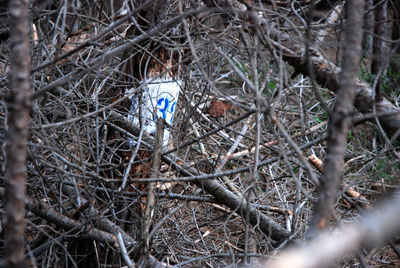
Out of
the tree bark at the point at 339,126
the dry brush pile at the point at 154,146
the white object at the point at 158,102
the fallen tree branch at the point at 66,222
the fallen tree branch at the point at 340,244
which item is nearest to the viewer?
the fallen tree branch at the point at 340,244

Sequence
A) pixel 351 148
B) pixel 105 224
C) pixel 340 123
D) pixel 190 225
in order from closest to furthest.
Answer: pixel 340 123 → pixel 105 224 → pixel 190 225 → pixel 351 148

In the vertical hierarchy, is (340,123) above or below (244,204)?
above

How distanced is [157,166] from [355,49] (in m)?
1.40

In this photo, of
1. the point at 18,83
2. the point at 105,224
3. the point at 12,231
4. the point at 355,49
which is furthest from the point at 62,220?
the point at 355,49

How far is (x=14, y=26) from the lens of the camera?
1.06 meters

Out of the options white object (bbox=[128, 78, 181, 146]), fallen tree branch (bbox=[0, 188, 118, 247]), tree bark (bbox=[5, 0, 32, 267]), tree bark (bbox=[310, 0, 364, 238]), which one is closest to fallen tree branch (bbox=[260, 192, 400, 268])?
tree bark (bbox=[310, 0, 364, 238])

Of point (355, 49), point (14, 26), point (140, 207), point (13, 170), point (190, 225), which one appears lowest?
point (190, 225)

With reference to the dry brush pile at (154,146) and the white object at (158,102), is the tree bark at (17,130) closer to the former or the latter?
the dry brush pile at (154,146)

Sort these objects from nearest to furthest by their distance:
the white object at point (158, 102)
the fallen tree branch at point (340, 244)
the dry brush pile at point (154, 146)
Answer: the fallen tree branch at point (340, 244), the dry brush pile at point (154, 146), the white object at point (158, 102)

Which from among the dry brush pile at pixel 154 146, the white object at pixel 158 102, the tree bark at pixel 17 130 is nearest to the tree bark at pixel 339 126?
the dry brush pile at pixel 154 146

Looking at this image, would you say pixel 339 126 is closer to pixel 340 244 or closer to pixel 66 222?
pixel 340 244

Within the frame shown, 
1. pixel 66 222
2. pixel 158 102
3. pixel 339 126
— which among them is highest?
pixel 158 102

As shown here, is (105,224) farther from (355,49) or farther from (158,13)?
(355,49)

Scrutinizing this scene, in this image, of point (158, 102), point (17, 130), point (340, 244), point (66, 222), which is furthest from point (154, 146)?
point (340, 244)
